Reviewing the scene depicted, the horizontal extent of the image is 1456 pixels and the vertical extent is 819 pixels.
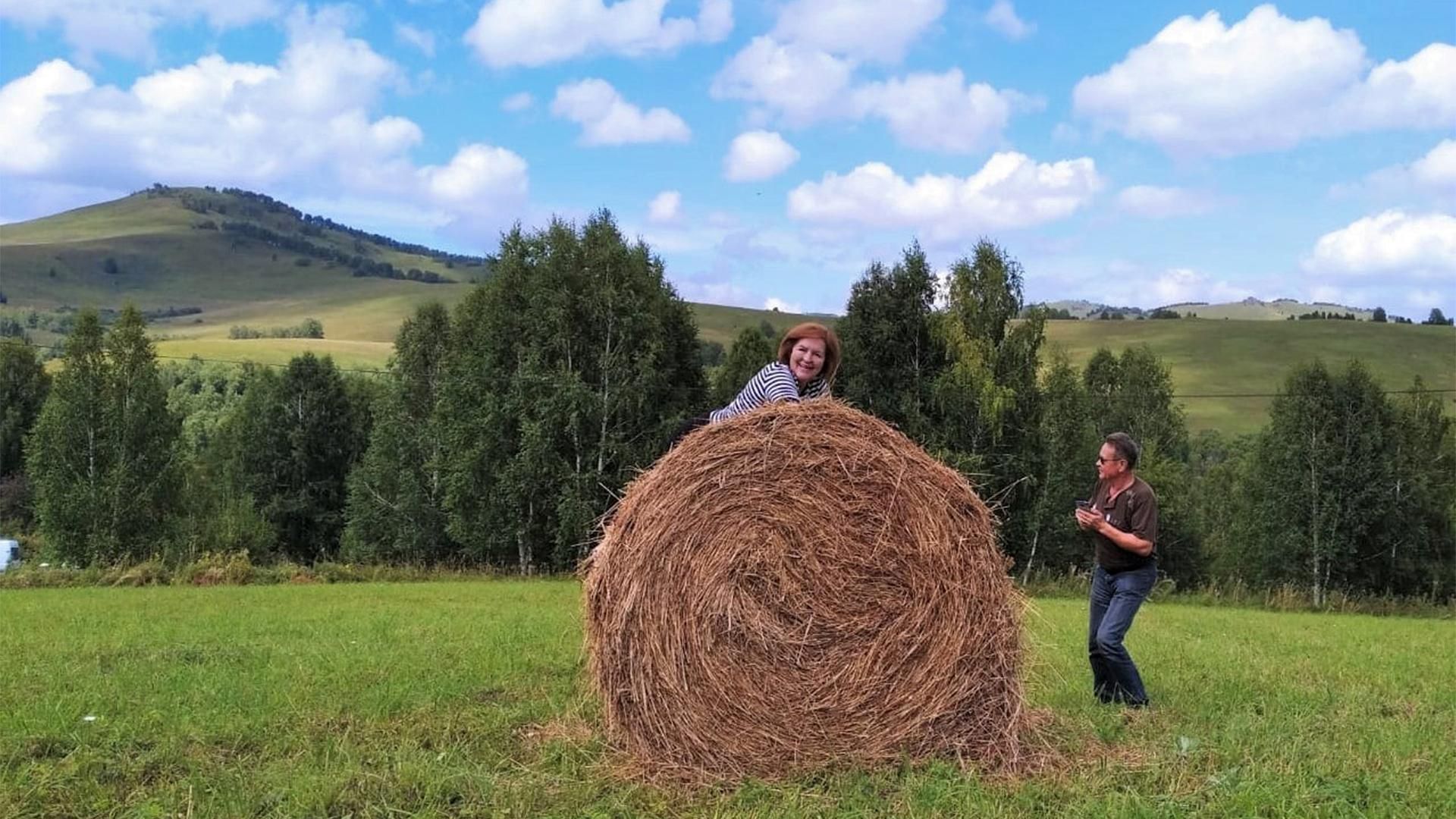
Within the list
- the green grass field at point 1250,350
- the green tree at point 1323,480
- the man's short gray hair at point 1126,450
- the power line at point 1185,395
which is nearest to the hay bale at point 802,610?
the man's short gray hair at point 1126,450

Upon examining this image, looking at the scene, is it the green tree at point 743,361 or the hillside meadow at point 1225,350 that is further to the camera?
the hillside meadow at point 1225,350

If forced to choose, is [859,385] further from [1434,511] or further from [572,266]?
[1434,511]

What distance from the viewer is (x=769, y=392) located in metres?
Answer: 5.55

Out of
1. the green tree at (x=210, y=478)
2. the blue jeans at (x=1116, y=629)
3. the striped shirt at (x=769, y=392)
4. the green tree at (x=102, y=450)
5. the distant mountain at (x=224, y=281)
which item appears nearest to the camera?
the striped shirt at (x=769, y=392)

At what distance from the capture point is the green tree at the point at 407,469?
34.8 meters

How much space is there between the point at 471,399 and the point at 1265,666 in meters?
23.5

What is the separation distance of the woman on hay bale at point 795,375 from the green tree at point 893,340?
23882 mm

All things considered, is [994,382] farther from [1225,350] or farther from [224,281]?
[224,281]

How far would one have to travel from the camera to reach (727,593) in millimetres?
5133

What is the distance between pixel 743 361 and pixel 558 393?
12.0 metres

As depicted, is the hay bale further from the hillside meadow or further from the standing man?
the hillside meadow

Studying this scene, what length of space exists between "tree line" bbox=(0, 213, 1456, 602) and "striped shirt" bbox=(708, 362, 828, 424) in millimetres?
19063

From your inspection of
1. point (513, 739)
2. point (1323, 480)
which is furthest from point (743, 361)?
point (513, 739)

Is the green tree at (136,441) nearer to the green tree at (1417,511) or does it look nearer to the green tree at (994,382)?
the green tree at (994,382)
